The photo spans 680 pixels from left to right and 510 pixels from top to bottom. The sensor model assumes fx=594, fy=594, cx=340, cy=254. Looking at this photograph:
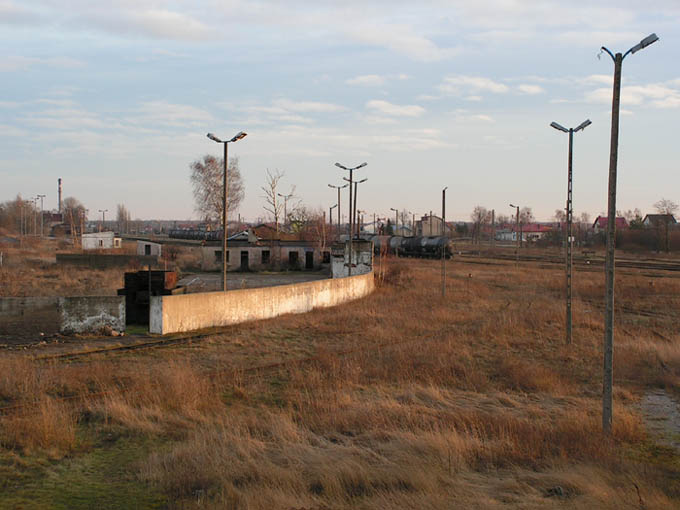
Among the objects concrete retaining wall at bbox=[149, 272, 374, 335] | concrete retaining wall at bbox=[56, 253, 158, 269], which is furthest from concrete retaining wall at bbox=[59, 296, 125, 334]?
concrete retaining wall at bbox=[56, 253, 158, 269]

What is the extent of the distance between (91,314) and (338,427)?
11461mm

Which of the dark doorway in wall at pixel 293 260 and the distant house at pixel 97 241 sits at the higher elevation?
the distant house at pixel 97 241

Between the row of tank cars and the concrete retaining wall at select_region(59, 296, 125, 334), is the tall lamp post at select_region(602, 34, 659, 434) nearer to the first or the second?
the concrete retaining wall at select_region(59, 296, 125, 334)

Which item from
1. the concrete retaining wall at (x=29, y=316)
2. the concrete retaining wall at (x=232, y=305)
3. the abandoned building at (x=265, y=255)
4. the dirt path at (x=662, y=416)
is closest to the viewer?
the dirt path at (x=662, y=416)

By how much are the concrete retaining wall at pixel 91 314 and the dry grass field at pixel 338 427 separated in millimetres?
3109

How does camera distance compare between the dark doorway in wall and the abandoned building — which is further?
the dark doorway in wall

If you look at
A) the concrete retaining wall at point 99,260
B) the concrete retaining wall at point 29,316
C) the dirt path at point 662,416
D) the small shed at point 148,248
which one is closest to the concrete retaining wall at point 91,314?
the concrete retaining wall at point 29,316

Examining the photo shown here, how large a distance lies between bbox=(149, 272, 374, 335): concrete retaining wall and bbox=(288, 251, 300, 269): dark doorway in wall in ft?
79.5

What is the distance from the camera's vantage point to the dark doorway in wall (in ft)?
172

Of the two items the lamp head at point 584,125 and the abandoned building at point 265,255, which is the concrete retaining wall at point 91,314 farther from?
the abandoned building at point 265,255

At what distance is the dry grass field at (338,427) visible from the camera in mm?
6918

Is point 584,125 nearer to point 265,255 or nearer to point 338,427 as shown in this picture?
point 338,427

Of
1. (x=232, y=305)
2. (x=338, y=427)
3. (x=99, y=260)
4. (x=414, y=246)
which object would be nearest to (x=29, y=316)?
(x=232, y=305)

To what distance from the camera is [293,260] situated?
172ft
